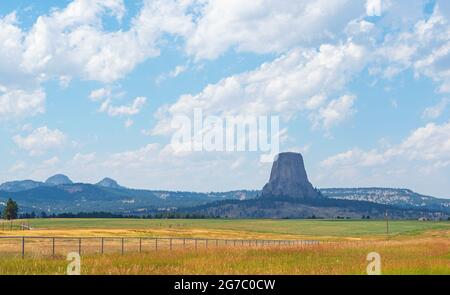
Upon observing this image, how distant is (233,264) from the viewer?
91.0 ft
